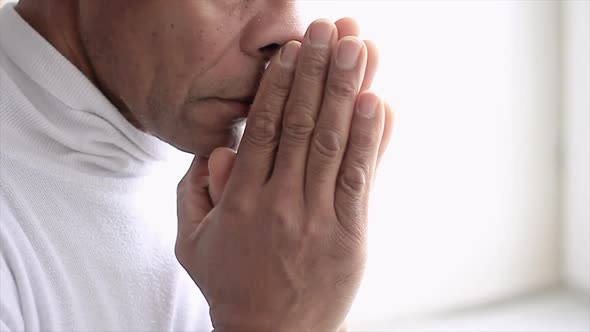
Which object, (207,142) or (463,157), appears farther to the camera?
(463,157)

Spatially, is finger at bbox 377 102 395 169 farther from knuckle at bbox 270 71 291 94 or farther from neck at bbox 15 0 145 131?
neck at bbox 15 0 145 131

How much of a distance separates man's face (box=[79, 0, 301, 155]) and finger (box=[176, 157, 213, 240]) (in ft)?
0.14

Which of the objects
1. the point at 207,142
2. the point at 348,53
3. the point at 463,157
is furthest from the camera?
the point at 463,157

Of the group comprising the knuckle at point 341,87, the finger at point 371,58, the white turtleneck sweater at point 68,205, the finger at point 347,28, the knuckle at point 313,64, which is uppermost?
the finger at point 347,28

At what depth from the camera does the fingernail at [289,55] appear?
2.07 feet

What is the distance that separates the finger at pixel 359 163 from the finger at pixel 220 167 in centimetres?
11

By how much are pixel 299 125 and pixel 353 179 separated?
0.22 ft

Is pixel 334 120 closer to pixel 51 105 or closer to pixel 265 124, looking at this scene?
pixel 265 124

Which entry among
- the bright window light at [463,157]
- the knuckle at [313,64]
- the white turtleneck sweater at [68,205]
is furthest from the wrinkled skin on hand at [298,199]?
the bright window light at [463,157]

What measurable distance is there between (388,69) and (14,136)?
0.68m

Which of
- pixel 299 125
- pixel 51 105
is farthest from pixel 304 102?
pixel 51 105

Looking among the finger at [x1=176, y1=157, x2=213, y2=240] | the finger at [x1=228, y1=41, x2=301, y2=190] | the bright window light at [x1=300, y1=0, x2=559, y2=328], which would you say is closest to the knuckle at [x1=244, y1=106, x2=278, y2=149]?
the finger at [x1=228, y1=41, x2=301, y2=190]

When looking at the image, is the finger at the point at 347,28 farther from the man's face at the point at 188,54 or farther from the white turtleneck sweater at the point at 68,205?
the white turtleneck sweater at the point at 68,205

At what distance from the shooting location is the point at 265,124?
0.64 m
